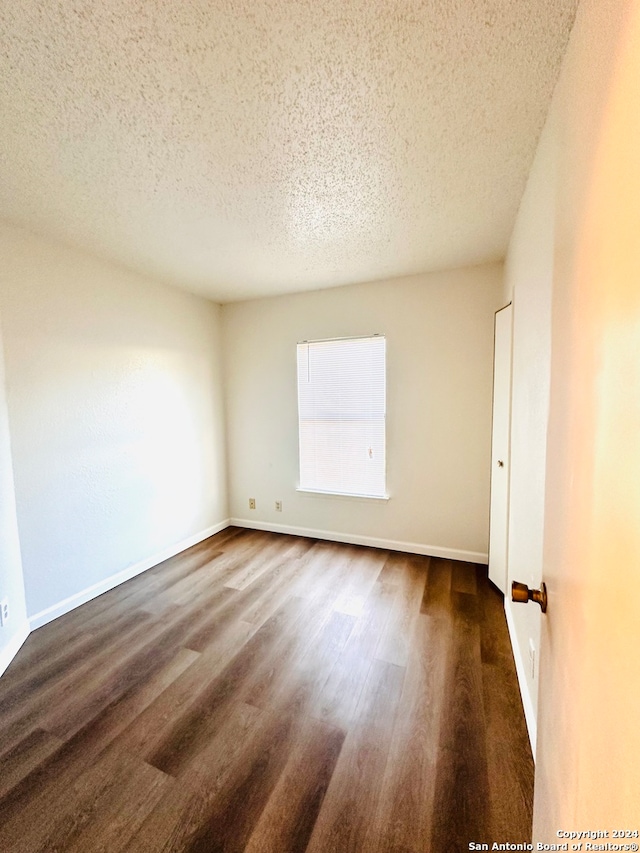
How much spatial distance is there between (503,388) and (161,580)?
2.95 m

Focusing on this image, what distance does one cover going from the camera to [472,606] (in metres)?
2.24

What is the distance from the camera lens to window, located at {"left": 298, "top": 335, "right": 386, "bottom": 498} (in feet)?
10.1

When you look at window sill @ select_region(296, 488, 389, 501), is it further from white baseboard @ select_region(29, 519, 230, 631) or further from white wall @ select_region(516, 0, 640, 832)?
white wall @ select_region(516, 0, 640, 832)

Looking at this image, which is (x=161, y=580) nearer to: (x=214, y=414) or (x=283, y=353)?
(x=214, y=414)

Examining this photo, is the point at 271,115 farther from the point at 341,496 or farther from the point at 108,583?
the point at 108,583

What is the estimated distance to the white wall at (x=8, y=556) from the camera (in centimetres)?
184

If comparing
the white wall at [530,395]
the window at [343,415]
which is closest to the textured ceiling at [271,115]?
the white wall at [530,395]

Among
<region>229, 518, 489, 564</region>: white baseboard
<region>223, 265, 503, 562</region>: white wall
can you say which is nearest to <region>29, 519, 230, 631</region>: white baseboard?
<region>229, 518, 489, 564</region>: white baseboard

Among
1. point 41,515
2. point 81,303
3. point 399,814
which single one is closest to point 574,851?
point 399,814

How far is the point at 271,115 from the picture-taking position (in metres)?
1.24

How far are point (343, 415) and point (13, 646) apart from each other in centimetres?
272

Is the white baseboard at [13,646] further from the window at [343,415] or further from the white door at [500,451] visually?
the white door at [500,451]

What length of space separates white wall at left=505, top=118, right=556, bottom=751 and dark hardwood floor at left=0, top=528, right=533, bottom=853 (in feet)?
1.03

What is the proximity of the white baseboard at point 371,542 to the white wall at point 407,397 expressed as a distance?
11 millimetres
